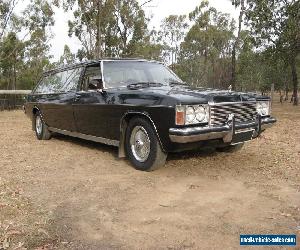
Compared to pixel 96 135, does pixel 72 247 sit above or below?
below

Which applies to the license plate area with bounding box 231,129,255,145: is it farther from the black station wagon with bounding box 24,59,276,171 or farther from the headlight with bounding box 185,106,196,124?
the headlight with bounding box 185,106,196,124

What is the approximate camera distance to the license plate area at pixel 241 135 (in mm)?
5286

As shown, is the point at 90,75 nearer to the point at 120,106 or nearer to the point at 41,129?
the point at 120,106

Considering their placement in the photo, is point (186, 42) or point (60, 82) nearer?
point (60, 82)

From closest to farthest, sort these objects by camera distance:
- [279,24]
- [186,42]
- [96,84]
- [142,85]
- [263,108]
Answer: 1. [263,108]
2. [142,85]
3. [96,84]
4. [279,24]
5. [186,42]

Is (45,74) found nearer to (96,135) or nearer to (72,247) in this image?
(96,135)

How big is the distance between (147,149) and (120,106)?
30.0 inches

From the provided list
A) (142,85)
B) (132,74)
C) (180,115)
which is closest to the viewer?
(180,115)

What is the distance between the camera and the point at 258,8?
19.4 m

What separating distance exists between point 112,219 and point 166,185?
1243 mm

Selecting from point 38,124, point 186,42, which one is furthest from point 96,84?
point 186,42

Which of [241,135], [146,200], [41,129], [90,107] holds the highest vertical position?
[90,107]

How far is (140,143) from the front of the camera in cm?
559

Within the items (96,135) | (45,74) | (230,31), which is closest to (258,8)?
(45,74)
